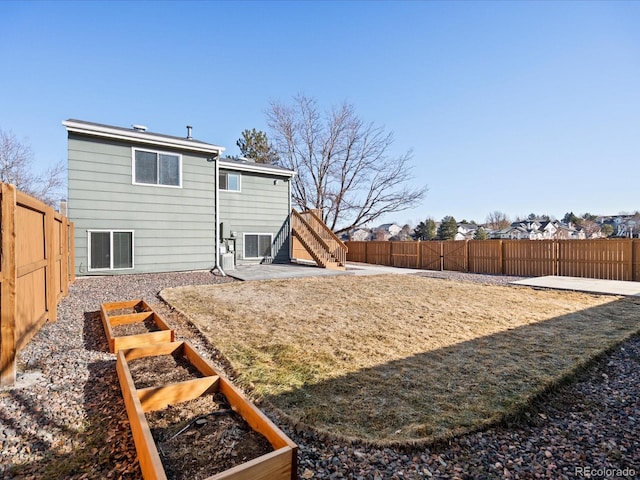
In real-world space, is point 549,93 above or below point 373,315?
above

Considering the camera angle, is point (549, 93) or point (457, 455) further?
point (549, 93)

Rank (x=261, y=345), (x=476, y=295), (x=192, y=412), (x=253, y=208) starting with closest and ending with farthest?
(x=192, y=412)
(x=261, y=345)
(x=476, y=295)
(x=253, y=208)

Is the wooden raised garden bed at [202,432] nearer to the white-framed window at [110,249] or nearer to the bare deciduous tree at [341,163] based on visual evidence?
the white-framed window at [110,249]

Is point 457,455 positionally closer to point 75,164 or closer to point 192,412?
point 192,412

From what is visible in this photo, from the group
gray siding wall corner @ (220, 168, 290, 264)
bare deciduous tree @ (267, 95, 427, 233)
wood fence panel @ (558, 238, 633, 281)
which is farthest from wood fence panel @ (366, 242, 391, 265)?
wood fence panel @ (558, 238, 633, 281)

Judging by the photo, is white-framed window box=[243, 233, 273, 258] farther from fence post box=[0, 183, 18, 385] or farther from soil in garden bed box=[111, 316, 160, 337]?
fence post box=[0, 183, 18, 385]

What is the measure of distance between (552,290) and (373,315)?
6.47 meters

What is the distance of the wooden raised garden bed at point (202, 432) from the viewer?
5.60 feet

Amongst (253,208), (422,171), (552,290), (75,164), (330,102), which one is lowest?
(552,290)

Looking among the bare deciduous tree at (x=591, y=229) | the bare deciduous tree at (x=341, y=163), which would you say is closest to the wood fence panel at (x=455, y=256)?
the bare deciduous tree at (x=341, y=163)

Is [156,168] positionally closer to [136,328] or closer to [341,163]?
[136,328]

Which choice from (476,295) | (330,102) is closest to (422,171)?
(330,102)

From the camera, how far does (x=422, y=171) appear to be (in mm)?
22672

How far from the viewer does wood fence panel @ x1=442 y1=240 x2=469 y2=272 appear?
15.4 meters
